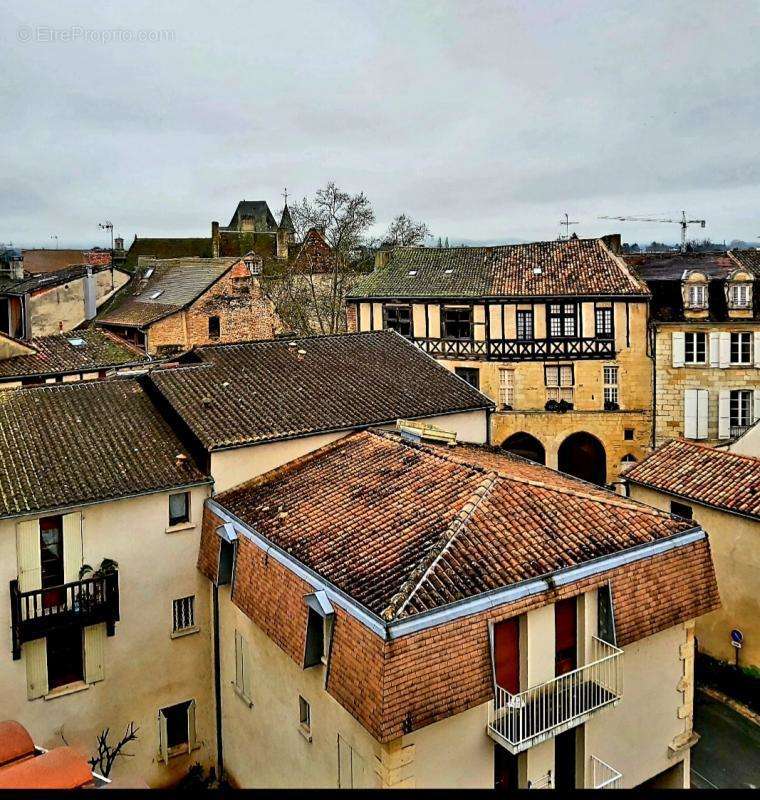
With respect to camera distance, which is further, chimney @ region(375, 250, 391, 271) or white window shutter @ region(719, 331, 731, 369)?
chimney @ region(375, 250, 391, 271)

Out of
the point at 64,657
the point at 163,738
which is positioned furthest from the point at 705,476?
the point at 64,657

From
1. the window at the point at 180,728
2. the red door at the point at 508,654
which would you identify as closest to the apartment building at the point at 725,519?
the red door at the point at 508,654

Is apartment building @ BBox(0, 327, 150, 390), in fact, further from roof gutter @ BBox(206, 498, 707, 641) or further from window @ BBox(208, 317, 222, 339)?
roof gutter @ BBox(206, 498, 707, 641)

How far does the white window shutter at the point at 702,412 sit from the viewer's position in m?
25.5

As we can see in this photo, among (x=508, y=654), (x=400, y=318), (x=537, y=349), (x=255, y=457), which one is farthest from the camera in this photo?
(x=400, y=318)

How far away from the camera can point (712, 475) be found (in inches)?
615

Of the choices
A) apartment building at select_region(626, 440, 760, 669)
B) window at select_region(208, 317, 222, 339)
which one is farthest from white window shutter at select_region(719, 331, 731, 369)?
window at select_region(208, 317, 222, 339)

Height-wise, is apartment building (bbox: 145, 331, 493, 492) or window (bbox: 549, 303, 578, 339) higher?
window (bbox: 549, 303, 578, 339)

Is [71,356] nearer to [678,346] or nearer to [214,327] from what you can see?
[214,327]

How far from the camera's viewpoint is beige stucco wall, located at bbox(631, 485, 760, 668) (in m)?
14.4

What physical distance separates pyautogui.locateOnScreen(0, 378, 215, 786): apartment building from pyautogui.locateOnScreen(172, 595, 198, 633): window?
21mm

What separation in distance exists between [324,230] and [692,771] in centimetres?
2841

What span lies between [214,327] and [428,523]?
2398 centimetres

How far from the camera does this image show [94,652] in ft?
40.8
